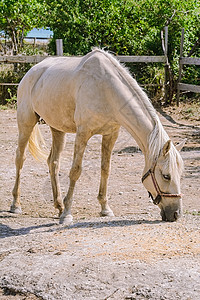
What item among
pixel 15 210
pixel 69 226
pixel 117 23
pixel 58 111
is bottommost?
pixel 15 210

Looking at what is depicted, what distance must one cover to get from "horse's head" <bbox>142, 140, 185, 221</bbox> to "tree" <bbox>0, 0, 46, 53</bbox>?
39.9ft

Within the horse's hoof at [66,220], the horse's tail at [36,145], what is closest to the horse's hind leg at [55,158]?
the horse's tail at [36,145]

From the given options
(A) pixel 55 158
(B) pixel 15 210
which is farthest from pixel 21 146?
(B) pixel 15 210

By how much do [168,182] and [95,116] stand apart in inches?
42.9

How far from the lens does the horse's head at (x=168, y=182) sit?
454 cm

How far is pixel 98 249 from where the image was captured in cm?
387

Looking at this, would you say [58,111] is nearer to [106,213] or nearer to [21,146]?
[21,146]

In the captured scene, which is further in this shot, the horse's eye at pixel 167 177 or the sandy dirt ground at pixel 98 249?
the horse's eye at pixel 167 177

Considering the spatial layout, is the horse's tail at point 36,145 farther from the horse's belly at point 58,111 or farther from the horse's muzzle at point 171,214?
the horse's muzzle at point 171,214

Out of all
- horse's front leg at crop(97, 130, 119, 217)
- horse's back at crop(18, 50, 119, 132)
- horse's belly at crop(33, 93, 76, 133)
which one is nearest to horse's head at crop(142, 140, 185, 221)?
horse's back at crop(18, 50, 119, 132)

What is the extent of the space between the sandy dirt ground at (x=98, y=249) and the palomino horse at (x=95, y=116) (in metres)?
0.35

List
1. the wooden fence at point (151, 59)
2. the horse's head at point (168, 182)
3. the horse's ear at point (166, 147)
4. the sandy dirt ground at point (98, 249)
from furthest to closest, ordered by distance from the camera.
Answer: the wooden fence at point (151, 59) → the horse's head at point (168, 182) → the horse's ear at point (166, 147) → the sandy dirt ground at point (98, 249)

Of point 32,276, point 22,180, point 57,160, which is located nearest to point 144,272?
point 32,276

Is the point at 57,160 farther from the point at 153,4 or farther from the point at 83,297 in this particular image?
the point at 153,4
